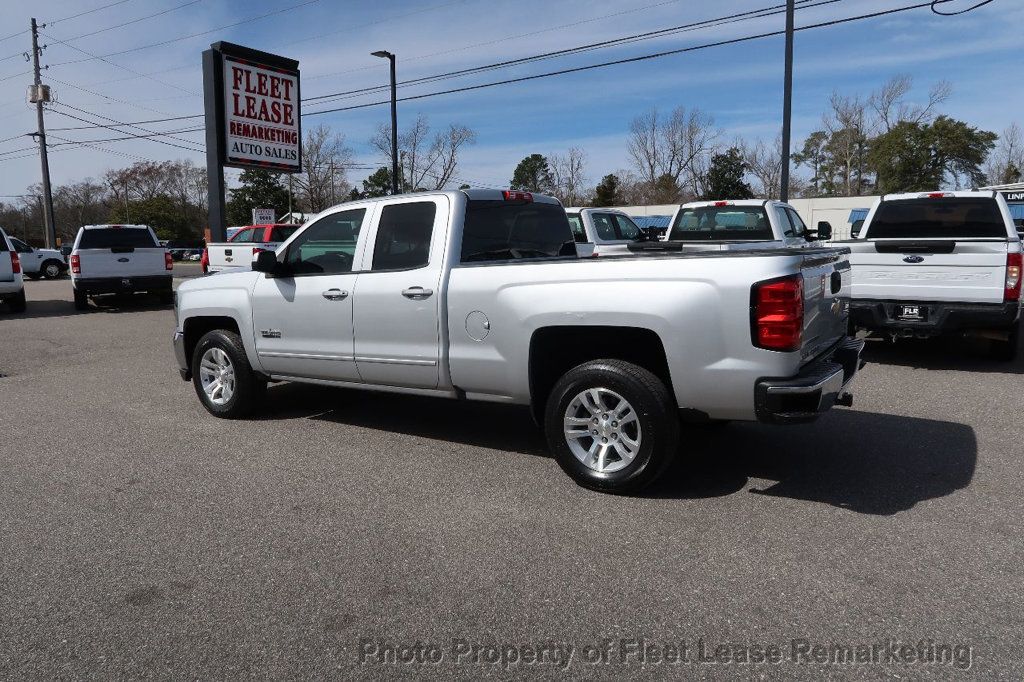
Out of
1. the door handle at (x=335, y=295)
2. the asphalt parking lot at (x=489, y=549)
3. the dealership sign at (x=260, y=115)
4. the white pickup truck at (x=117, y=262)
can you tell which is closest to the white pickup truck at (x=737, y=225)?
the asphalt parking lot at (x=489, y=549)

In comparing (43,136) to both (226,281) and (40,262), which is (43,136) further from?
(226,281)

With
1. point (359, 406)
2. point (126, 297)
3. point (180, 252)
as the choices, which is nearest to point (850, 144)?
point (180, 252)

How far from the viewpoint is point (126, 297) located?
20.2m

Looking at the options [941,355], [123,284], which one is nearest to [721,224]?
[941,355]

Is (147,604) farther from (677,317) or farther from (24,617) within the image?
(677,317)

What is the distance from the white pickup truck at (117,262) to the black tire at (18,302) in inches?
39.6

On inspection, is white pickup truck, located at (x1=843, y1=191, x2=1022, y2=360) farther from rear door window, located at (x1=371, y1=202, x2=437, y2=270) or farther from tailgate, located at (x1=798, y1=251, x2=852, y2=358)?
rear door window, located at (x1=371, y1=202, x2=437, y2=270)

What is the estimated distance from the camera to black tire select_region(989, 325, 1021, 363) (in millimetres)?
8830

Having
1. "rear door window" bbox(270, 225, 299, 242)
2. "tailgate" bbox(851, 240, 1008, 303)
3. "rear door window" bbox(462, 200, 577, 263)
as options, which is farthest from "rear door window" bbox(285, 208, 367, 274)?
"rear door window" bbox(270, 225, 299, 242)

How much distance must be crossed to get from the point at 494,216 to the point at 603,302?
5.07 feet

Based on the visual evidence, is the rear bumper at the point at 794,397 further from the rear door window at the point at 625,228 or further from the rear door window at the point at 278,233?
the rear door window at the point at 278,233

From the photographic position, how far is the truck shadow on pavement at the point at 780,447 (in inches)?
188

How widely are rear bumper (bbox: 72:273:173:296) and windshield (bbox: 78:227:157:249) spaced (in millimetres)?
697

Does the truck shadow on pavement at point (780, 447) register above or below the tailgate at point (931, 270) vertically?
below
